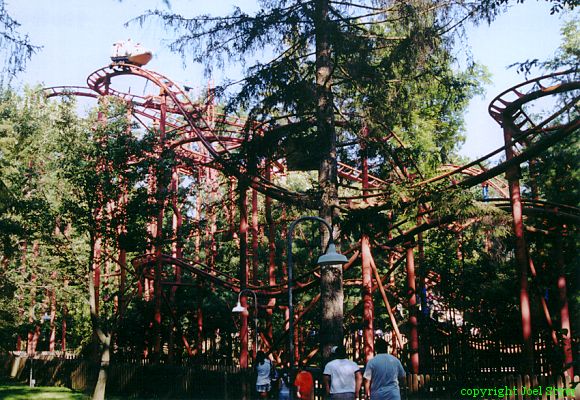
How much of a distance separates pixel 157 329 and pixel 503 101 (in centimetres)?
1305

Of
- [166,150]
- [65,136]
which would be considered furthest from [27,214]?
[166,150]

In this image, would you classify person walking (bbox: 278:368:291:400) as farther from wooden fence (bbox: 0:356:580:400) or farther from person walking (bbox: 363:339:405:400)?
person walking (bbox: 363:339:405:400)

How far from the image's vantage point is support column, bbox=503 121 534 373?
1273 cm

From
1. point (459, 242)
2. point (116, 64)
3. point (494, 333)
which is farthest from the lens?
point (116, 64)

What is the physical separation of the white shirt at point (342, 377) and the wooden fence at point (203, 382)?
2.79 meters

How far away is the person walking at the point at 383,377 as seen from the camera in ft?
24.0

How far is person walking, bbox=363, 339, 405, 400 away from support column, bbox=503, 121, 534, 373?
261 inches

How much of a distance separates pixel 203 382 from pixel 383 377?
10722 mm

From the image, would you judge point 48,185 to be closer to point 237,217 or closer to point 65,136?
point 65,136

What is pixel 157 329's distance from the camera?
1925 cm

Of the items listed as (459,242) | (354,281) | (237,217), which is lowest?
(354,281)

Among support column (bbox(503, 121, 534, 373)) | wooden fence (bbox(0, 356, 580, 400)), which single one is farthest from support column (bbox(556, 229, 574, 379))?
support column (bbox(503, 121, 534, 373))

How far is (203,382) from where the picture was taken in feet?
55.3

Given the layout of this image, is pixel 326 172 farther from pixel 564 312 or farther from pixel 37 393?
pixel 37 393
